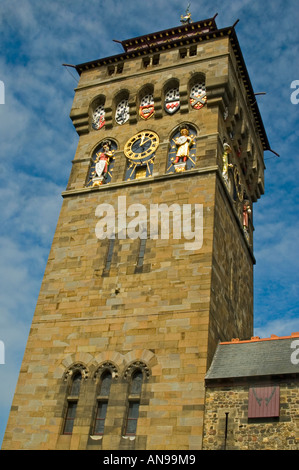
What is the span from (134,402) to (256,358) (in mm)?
4253

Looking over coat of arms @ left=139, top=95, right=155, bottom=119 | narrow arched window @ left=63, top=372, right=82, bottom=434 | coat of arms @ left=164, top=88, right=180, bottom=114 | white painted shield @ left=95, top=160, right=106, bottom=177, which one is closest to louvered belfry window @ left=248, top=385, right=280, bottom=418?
narrow arched window @ left=63, top=372, right=82, bottom=434

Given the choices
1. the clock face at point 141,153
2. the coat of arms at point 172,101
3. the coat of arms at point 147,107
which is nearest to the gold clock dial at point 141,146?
the clock face at point 141,153

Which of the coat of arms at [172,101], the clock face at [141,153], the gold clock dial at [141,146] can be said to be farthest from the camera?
the coat of arms at [172,101]

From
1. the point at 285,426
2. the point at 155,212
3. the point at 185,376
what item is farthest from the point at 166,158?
the point at 285,426

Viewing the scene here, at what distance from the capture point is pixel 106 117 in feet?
93.5

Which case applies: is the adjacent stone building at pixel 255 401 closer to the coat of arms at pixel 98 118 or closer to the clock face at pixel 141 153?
the clock face at pixel 141 153

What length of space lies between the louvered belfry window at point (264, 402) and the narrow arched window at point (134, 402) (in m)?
3.79

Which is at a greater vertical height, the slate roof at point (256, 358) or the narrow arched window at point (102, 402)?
the slate roof at point (256, 358)

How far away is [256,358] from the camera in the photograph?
1955 cm

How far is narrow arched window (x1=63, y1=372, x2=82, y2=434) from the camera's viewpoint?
2030 cm

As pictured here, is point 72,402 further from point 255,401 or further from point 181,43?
point 181,43

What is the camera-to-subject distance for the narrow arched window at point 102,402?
19.9 m

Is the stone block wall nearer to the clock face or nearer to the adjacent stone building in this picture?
the adjacent stone building

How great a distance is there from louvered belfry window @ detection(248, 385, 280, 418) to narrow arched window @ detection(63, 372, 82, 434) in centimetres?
612
